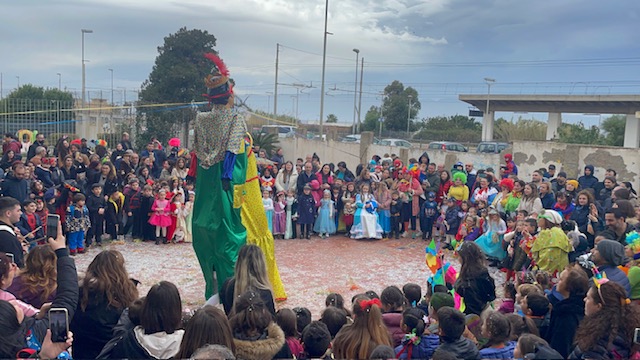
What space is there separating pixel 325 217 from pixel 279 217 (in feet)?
3.24

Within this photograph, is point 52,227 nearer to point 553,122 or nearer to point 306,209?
point 306,209

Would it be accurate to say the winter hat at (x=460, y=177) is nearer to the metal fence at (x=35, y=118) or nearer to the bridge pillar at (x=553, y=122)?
the metal fence at (x=35, y=118)

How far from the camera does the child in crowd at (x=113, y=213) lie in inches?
416

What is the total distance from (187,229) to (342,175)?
4000 mm

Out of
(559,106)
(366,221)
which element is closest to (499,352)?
(366,221)

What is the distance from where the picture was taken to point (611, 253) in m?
5.06

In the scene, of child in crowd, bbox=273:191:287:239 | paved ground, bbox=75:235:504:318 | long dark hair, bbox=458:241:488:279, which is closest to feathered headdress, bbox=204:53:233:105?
paved ground, bbox=75:235:504:318

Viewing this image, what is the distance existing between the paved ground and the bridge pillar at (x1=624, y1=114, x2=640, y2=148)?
76.2 feet

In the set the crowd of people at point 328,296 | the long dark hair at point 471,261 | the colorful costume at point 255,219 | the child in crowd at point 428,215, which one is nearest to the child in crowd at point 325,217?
the crowd of people at point 328,296

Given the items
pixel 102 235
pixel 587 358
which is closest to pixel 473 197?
pixel 102 235

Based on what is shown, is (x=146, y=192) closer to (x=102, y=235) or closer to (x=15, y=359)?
(x=102, y=235)

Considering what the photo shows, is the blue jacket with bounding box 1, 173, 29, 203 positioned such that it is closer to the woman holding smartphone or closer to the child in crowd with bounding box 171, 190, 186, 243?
the child in crowd with bounding box 171, 190, 186, 243

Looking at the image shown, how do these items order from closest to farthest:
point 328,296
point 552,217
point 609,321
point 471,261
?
point 609,321, point 328,296, point 471,261, point 552,217

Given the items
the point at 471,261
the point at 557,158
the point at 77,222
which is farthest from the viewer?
the point at 557,158
